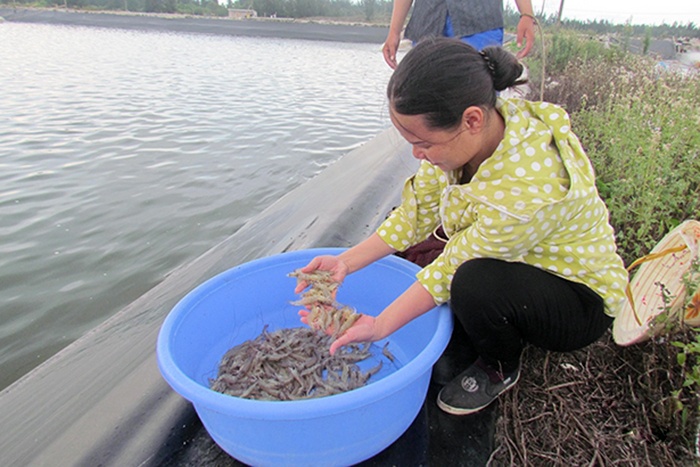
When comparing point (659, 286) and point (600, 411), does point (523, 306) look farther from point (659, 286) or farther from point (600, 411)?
point (659, 286)

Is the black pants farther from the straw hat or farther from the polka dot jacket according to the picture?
the straw hat

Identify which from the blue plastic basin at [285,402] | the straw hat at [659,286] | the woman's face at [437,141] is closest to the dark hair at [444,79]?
the woman's face at [437,141]

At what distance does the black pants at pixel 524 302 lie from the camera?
1443mm

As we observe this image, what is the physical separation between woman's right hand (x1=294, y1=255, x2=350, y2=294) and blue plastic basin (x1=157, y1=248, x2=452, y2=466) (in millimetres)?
→ 183

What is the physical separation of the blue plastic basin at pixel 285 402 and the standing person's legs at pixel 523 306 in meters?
0.12

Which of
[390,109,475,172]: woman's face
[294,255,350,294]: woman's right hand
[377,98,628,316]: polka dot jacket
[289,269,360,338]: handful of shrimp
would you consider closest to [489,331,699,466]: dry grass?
[377,98,628,316]: polka dot jacket

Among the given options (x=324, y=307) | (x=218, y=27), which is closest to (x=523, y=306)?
(x=324, y=307)

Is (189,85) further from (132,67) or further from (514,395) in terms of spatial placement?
(514,395)

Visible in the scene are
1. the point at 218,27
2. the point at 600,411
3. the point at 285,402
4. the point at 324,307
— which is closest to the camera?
the point at 285,402

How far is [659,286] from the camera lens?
191cm

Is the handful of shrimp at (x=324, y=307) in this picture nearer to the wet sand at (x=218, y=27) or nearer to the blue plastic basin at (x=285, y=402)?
the blue plastic basin at (x=285, y=402)

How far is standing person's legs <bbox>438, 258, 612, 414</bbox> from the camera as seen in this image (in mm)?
1444

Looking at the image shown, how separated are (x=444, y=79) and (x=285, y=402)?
0.96 meters

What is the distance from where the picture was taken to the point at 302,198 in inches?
149
